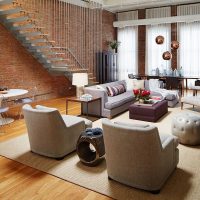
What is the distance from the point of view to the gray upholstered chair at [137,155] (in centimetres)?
261

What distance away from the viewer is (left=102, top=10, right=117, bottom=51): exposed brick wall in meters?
11.1

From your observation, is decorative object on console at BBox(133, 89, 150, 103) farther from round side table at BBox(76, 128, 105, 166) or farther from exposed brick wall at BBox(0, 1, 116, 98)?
exposed brick wall at BBox(0, 1, 116, 98)

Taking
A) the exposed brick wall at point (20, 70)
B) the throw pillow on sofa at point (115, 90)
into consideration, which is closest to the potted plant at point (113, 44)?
the exposed brick wall at point (20, 70)

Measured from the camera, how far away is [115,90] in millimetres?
6949

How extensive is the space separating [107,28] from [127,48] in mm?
1315

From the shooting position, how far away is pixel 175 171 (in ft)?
10.7

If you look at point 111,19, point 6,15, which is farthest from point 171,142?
point 111,19

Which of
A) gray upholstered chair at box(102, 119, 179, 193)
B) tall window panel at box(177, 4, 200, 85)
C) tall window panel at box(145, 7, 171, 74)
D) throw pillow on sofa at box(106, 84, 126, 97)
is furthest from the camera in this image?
tall window panel at box(145, 7, 171, 74)

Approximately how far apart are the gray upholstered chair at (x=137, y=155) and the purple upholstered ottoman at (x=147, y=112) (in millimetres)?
2704

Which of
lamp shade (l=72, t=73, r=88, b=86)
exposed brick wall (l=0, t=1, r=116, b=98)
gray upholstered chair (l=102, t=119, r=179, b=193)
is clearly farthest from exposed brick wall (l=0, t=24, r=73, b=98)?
gray upholstered chair (l=102, t=119, r=179, b=193)

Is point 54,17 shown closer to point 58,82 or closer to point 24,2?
point 24,2

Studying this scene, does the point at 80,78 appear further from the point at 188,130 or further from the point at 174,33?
the point at 174,33

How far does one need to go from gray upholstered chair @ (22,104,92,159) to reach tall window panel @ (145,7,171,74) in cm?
740

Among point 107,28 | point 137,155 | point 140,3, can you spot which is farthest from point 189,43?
point 137,155
